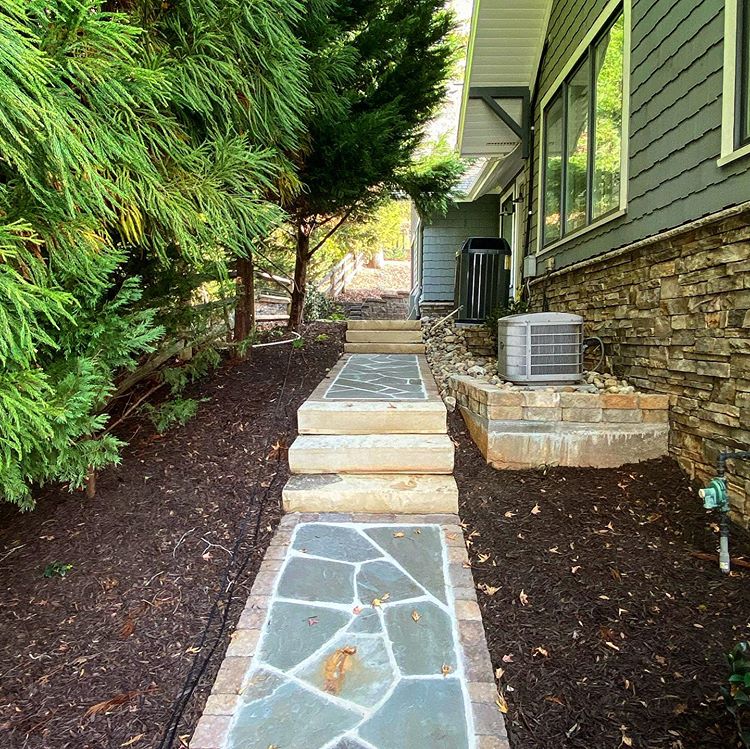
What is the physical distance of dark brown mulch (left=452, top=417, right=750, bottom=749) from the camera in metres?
1.59

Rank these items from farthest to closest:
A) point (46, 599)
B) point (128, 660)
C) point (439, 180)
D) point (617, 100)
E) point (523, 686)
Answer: point (439, 180)
point (617, 100)
point (46, 599)
point (128, 660)
point (523, 686)

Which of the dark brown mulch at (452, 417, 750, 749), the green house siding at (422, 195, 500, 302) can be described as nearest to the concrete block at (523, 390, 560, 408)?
the dark brown mulch at (452, 417, 750, 749)

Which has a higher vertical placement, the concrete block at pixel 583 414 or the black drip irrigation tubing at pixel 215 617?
the concrete block at pixel 583 414

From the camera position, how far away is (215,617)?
2109mm

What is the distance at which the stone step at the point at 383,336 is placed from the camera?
22.4 feet

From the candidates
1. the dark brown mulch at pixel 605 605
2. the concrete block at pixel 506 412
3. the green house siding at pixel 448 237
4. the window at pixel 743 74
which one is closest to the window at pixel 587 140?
the window at pixel 743 74

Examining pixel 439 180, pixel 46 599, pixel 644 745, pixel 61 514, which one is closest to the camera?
pixel 644 745

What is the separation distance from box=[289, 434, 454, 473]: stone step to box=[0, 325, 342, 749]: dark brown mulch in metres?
0.19

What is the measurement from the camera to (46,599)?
2188mm

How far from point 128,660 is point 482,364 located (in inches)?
163

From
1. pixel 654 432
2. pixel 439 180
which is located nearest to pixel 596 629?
pixel 654 432

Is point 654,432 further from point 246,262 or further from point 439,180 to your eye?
point 246,262

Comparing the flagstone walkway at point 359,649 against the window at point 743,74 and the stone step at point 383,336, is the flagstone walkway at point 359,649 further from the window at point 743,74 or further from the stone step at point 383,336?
the stone step at point 383,336

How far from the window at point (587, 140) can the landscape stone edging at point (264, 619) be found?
3.10 metres
